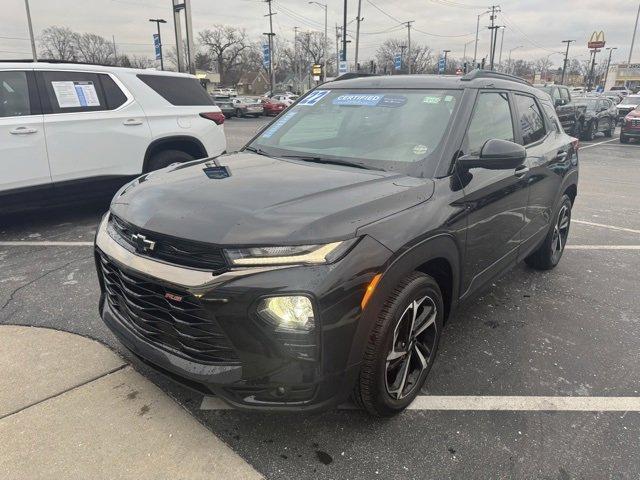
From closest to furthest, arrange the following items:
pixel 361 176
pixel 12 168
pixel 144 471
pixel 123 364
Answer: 1. pixel 144 471
2. pixel 361 176
3. pixel 123 364
4. pixel 12 168

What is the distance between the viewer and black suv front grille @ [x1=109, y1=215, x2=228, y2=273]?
6.77 feet

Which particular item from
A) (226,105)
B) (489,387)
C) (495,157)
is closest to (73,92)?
(495,157)

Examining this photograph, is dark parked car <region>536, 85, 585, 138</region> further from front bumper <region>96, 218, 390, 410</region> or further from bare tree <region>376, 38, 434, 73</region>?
bare tree <region>376, 38, 434, 73</region>

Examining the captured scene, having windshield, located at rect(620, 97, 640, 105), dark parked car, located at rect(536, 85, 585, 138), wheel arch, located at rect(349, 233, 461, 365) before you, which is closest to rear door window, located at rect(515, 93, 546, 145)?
wheel arch, located at rect(349, 233, 461, 365)

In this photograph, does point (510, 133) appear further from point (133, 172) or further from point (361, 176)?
point (133, 172)

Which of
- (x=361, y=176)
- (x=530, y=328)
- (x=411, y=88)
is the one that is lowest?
(x=530, y=328)

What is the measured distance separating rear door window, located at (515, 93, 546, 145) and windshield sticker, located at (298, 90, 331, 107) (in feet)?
5.09

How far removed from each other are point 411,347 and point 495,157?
3.87 feet

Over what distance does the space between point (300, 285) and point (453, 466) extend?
1.20 metres

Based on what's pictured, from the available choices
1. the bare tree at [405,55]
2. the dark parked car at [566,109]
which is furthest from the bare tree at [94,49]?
the dark parked car at [566,109]

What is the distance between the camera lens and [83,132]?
5688 millimetres

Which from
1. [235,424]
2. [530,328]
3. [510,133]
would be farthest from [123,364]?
[510,133]

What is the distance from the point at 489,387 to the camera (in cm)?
294

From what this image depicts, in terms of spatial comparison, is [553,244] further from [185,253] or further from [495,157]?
[185,253]
